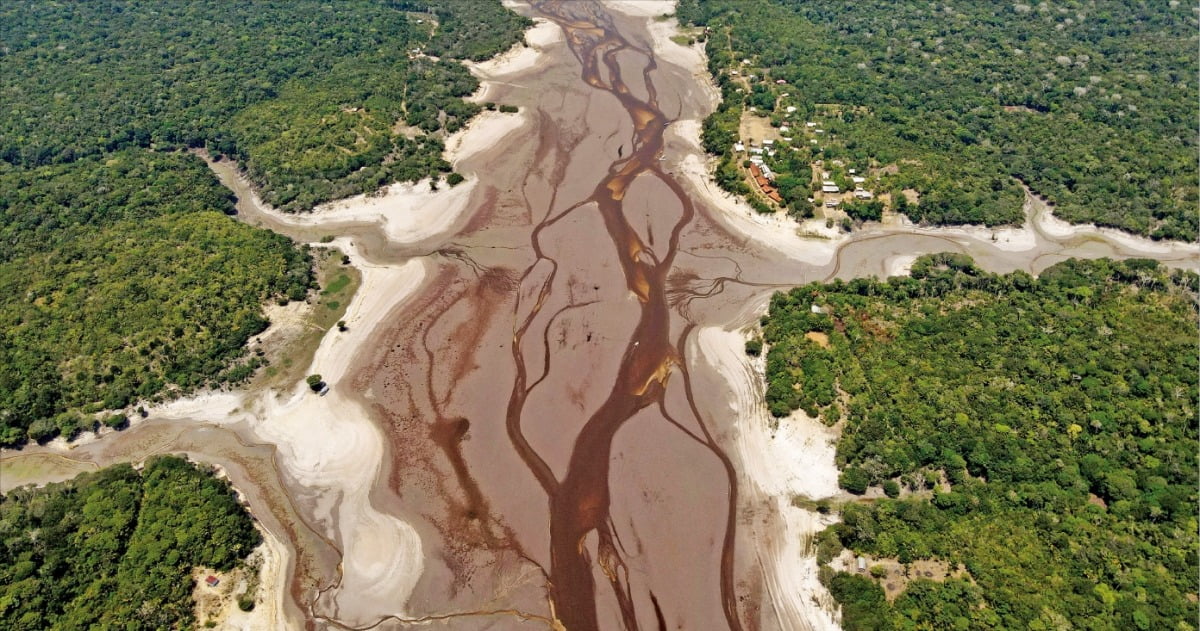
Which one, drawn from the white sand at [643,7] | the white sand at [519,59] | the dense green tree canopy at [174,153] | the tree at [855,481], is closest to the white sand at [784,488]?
the tree at [855,481]

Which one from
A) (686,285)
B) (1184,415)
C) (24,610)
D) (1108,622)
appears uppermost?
(1184,415)

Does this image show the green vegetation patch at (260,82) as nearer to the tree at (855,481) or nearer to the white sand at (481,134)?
the white sand at (481,134)

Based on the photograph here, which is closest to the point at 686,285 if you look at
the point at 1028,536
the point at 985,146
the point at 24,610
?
the point at 1028,536

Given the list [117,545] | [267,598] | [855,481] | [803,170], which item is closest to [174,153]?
[117,545]

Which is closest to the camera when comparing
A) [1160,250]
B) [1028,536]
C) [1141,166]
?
[1028,536]

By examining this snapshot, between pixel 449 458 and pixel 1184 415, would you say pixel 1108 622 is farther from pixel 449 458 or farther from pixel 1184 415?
pixel 449 458

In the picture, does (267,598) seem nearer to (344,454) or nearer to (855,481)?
(344,454)

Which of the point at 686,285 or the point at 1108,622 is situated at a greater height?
the point at 1108,622
